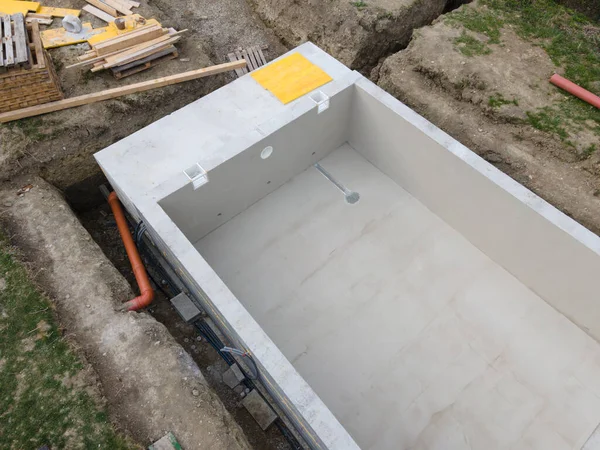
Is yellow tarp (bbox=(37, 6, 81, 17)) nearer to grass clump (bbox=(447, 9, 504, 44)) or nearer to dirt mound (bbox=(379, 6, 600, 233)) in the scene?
dirt mound (bbox=(379, 6, 600, 233))

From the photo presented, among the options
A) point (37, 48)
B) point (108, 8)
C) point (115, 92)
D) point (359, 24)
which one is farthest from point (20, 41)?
point (359, 24)

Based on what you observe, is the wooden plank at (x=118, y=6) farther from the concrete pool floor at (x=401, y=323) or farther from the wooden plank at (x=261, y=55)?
the concrete pool floor at (x=401, y=323)

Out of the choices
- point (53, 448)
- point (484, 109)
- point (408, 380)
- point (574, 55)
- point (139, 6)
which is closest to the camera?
point (53, 448)

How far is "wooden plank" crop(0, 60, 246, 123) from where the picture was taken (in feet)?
26.9

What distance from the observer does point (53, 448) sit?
218 inches

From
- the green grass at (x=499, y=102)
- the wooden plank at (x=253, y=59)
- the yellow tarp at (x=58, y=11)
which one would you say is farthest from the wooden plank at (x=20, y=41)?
the green grass at (x=499, y=102)

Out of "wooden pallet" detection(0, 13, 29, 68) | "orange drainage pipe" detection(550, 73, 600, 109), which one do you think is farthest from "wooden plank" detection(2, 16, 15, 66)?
"orange drainage pipe" detection(550, 73, 600, 109)

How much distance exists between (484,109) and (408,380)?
4.96 metres

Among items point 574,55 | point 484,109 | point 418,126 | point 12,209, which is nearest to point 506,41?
point 574,55

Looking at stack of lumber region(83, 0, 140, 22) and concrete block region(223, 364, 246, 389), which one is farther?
stack of lumber region(83, 0, 140, 22)

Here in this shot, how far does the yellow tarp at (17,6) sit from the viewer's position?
983cm

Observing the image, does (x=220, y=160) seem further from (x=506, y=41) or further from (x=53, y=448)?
(x=506, y=41)

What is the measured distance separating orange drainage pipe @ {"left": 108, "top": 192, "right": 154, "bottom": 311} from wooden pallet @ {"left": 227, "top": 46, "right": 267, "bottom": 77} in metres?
4.28

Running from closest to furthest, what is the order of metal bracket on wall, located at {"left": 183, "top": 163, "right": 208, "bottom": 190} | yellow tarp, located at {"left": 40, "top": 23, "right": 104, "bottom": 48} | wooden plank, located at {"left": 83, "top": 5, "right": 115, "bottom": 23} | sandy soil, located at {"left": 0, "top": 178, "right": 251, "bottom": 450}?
sandy soil, located at {"left": 0, "top": 178, "right": 251, "bottom": 450} < metal bracket on wall, located at {"left": 183, "top": 163, "right": 208, "bottom": 190} < yellow tarp, located at {"left": 40, "top": 23, "right": 104, "bottom": 48} < wooden plank, located at {"left": 83, "top": 5, "right": 115, "bottom": 23}
